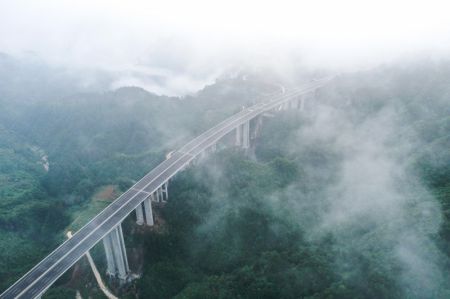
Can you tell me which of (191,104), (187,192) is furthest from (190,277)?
(191,104)

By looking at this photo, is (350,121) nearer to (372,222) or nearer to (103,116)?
(372,222)

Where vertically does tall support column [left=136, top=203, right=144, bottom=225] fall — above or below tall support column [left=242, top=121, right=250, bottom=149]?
below

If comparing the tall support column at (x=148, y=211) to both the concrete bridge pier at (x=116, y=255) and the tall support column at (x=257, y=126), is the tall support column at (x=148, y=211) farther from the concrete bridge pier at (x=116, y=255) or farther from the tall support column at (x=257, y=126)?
the tall support column at (x=257, y=126)

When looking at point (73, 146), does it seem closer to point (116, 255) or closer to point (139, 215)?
point (139, 215)

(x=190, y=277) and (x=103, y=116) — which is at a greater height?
(x=103, y=116)

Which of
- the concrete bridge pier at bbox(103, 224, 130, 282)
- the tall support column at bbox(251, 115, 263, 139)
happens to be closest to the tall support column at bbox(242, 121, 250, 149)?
the tall support column at bbox(251, 115, 263, 139)

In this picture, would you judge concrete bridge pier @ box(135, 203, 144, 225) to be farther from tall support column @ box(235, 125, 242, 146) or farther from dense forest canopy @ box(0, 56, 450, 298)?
tall support column @ box(235, 125, 242, 146)

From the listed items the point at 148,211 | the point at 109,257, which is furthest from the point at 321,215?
the point at 109,257
